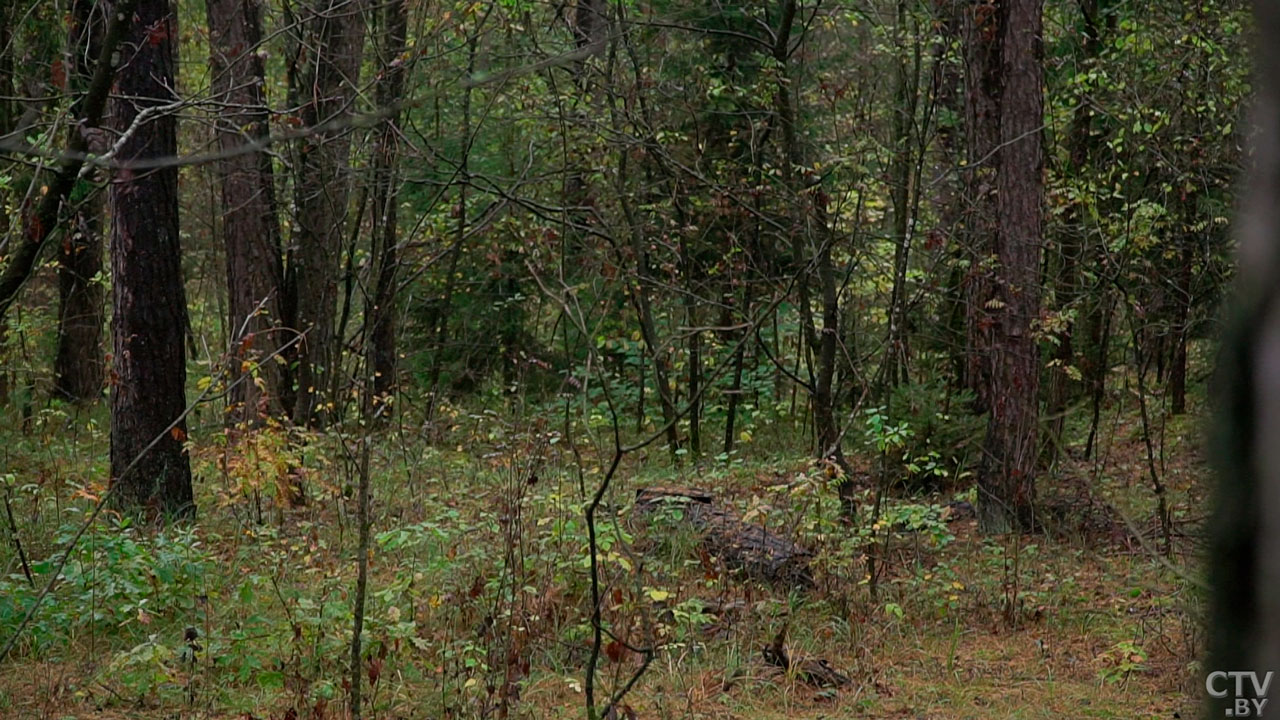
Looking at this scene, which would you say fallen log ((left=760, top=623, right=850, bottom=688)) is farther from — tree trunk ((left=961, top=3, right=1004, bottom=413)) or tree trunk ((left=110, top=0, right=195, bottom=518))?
tree trunk ((left=110, top=0, right=195, bottom=518))

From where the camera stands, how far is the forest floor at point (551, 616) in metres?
5.53

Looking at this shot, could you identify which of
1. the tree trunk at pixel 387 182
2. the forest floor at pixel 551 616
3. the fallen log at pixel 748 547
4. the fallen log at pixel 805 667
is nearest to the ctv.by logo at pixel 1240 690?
the forest floor at pixel 551 616

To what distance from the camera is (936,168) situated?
15000 mm

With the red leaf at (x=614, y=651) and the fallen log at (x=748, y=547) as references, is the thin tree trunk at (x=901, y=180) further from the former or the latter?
the red leaf at (x=614, y=651)

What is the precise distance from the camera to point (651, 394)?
17.5 m

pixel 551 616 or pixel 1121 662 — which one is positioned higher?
pixel 551 616

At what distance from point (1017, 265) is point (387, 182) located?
5966 mm

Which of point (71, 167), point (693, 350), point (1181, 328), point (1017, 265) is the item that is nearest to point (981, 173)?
point (1017, 265)

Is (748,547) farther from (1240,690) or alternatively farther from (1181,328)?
(1240,690)

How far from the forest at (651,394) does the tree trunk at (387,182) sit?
11 centimetres

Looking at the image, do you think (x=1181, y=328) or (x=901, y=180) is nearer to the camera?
(x=1181, y=328)

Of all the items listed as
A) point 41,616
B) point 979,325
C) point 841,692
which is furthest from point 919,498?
point 41,616

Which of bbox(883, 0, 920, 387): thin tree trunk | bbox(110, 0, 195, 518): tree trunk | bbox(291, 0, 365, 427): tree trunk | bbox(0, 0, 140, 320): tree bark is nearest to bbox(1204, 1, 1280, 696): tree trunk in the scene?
bbox(0, 0, 140, 320): tree bark

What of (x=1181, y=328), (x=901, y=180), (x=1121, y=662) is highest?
(x=901, y=180)
